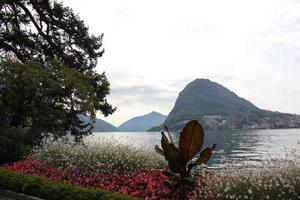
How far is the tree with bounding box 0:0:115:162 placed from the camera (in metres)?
16.6

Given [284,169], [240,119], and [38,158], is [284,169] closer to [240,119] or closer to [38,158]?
[38,158]

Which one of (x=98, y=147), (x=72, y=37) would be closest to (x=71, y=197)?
(x=98, y=147)

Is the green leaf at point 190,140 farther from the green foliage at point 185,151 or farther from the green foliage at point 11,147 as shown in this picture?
the green foliage at point 11,147

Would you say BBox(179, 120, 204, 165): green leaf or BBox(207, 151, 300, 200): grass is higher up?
BBox(179, 120, 204, 165): green leaf

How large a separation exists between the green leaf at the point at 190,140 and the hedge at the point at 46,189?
1.65m

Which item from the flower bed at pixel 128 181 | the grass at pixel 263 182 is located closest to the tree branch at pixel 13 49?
the flower bed at pixel 128 181

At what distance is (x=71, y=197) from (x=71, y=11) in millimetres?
17668

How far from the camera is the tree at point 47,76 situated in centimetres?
1662

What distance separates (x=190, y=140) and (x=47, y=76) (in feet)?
32.6

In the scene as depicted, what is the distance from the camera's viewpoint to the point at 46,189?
29.1ft

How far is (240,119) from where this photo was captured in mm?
171750

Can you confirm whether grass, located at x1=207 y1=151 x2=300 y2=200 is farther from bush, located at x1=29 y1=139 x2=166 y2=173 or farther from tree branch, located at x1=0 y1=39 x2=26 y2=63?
tree branch, located at x1=0 y1=39 x2=26 y2=63

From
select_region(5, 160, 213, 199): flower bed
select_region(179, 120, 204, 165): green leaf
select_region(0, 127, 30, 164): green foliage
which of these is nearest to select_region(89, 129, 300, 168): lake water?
select_region(179, 120, 204, 165): green leaf

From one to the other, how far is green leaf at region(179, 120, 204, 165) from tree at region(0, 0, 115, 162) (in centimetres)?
770
